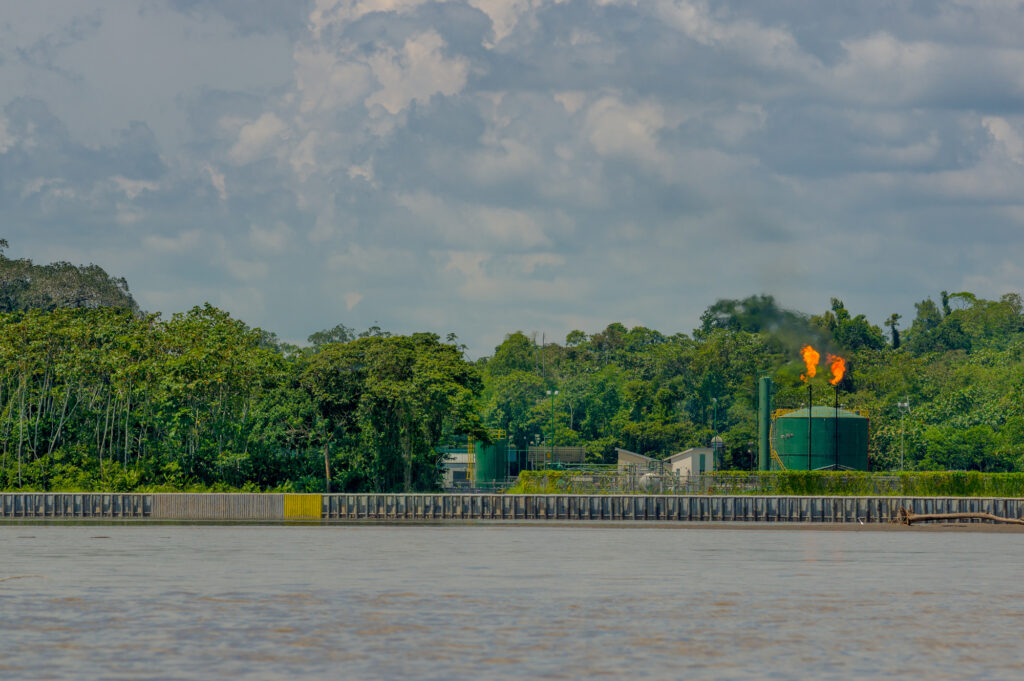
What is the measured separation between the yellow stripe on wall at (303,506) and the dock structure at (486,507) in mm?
62

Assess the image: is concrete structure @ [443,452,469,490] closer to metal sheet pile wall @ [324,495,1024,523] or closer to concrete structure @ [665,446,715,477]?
concrete structure @ [665,446,715,477]

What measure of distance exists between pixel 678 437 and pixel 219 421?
82819 mm

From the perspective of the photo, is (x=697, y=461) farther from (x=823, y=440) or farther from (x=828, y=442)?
(x=828, y=442)

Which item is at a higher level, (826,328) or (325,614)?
(826,328)

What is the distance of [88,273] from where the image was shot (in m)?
150

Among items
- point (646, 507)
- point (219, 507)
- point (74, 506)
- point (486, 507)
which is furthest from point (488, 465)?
point (74, 506)

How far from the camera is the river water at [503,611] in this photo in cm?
2475

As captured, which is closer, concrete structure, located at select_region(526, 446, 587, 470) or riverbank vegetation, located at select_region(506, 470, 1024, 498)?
riverbank vegetation, located at select_region(506, 470, 1024, 498)

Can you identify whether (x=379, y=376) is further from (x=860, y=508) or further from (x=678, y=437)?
(x=678, y=437)

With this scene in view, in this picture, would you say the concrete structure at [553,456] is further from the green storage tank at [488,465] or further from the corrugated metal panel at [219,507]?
the corrugated metal panel at [219,507]

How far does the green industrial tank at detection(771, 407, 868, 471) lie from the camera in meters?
96.7

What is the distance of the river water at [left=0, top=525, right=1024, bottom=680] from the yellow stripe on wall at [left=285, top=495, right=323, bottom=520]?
21271 mm

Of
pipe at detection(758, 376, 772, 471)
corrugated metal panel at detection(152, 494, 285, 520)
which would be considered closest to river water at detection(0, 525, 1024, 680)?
corrugated metal panel at detection(152, 494, 285, 520)

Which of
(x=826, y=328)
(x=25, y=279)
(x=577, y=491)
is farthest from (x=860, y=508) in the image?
(x=826, y=328)
